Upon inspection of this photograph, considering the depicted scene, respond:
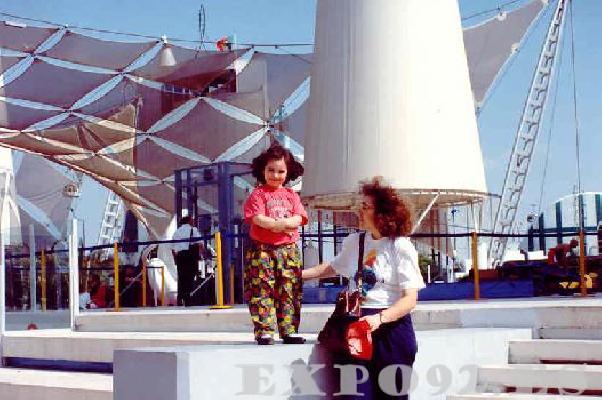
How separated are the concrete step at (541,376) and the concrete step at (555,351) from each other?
0.19 metres

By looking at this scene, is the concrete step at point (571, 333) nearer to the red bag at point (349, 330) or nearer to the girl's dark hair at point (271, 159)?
the girl's dark hair at point (271, 159)

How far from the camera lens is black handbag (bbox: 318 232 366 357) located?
193 inches

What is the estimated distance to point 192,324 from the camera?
32.4 feet

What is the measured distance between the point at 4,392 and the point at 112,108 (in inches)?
1340

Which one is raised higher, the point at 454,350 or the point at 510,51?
the point at 510,51

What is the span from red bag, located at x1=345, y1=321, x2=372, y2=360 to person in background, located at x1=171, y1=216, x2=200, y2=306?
32.7ft

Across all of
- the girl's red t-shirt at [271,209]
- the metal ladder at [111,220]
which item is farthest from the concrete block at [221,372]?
the metal ladder at [111,220]

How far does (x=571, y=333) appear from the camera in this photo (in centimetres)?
711

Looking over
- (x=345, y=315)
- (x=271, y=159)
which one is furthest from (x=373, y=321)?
(x=271, y=159)

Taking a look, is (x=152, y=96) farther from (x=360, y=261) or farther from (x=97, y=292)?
(x=360, y=261)

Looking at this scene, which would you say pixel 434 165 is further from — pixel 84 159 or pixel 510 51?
pixel 84 159

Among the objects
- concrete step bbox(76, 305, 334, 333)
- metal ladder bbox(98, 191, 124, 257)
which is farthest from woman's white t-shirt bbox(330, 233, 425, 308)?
metal ladder bbox(98, 191, 124, 257)

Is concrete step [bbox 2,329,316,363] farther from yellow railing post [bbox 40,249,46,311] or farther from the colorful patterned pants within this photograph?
yellow railing post [bbox 40,249,46,311]

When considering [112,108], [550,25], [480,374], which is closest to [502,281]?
[480,374]
